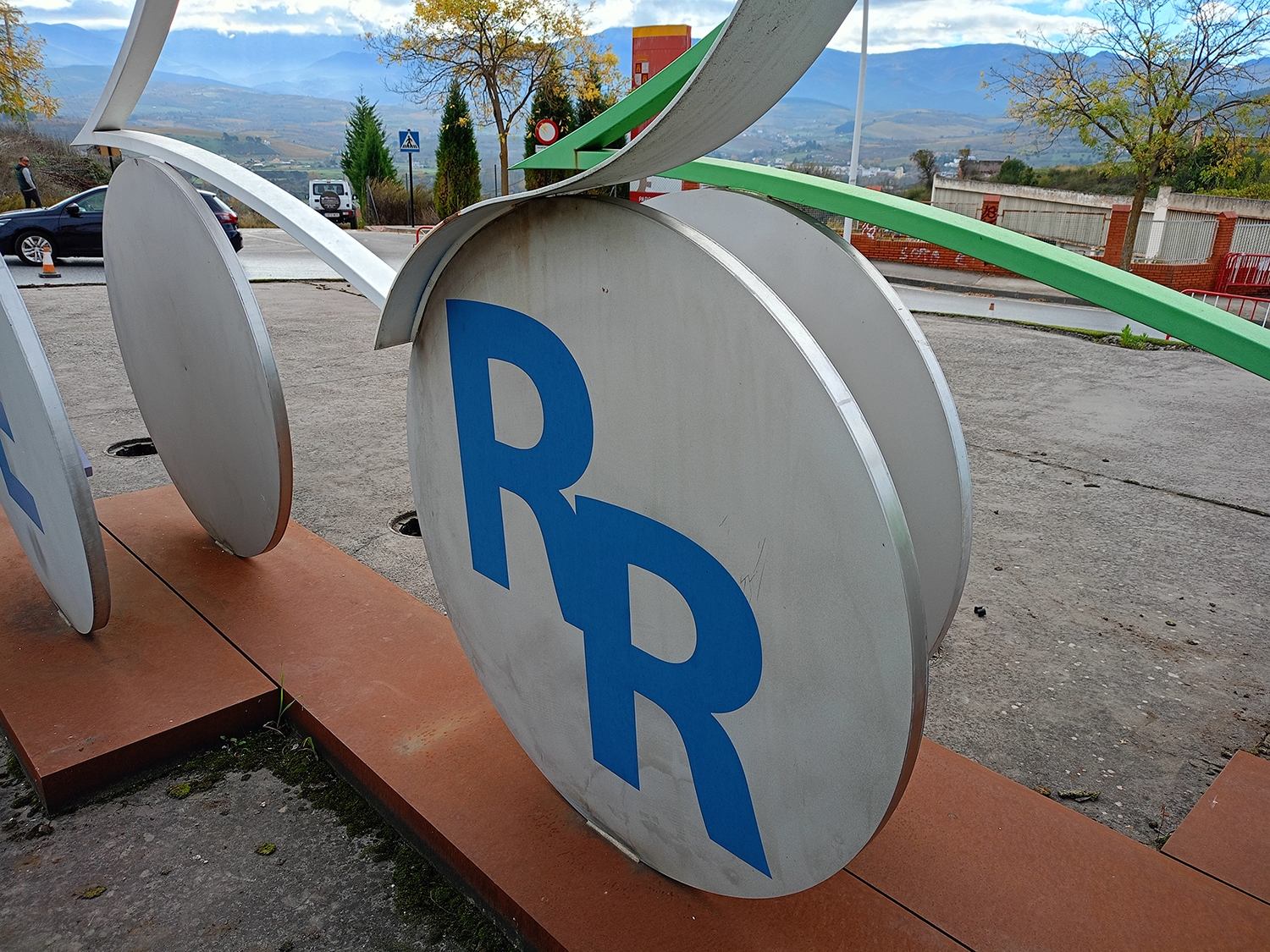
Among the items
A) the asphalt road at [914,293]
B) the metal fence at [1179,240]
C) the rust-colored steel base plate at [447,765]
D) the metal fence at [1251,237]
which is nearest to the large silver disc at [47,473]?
the rust-colored steel base plate at [447,765]

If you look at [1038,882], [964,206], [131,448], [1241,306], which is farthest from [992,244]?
[964,206]

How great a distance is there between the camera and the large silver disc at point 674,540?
4.81 ft

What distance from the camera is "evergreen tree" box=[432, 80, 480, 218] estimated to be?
2788 centimetres

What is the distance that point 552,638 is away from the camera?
7.11 feet

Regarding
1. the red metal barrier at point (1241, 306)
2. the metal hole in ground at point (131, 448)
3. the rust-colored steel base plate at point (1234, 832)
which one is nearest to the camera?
the rust-colored steel base plate at point (1234, 832)

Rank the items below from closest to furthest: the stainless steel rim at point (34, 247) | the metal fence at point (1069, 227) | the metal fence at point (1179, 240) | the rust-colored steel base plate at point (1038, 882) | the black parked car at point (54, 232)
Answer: the rust-colored steel base plate at point (1038, 882) → the black parked car at point (54, 232) → the stainless steel rim at point (34, 247) → the metal fence at point (1179, 240) → the metal fence at point (1069, 227)

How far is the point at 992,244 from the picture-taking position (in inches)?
66.2

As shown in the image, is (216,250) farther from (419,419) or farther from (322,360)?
(322,360)

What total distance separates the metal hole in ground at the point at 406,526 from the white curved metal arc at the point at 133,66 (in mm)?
2300

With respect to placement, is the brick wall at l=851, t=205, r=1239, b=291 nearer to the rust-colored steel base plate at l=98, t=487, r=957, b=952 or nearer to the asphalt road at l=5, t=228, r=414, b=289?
the asphalt road at l=5, t=228, r=414, b=289

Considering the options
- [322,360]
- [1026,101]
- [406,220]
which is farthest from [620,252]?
[406,220]

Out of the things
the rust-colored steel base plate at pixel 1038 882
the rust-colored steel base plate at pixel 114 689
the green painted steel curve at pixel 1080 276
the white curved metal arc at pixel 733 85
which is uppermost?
the white curved metal arc at pixel 733 85

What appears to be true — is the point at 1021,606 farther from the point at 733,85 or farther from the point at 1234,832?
the point at 733,85

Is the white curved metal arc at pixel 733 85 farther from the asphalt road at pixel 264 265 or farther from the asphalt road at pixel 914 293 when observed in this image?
the asphalt road at pixel 914 293
